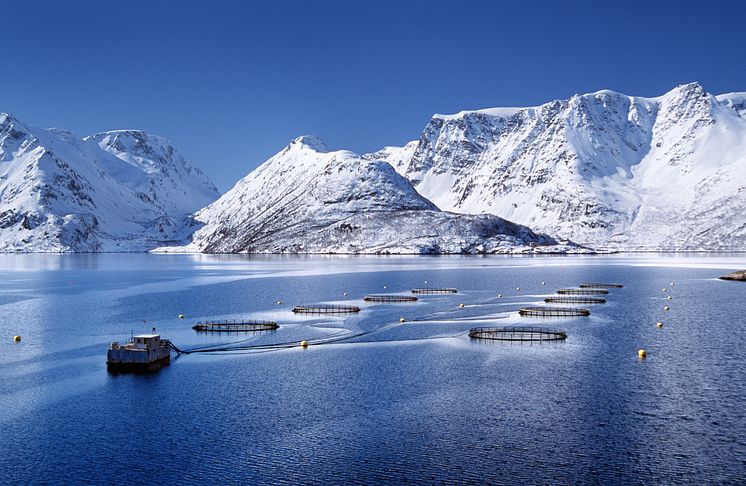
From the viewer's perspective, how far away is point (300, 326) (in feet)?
376

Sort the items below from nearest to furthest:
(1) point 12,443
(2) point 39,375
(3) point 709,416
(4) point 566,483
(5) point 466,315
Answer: (4) point 566,483 → (1) point 12,443 → (3) point 709,416 → (2) point 39,375 → (5) point 466,315

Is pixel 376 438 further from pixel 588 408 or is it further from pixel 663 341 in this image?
pixel 663 341

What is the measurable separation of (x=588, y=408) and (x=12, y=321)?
9805 centimetres

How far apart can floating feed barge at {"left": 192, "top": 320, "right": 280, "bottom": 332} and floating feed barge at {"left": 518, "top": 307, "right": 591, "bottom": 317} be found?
44.1 metres

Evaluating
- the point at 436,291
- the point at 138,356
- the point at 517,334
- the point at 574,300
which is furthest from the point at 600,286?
the point at 138,356

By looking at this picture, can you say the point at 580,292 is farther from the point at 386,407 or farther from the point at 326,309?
the point at 386,407

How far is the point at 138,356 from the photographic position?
271ft

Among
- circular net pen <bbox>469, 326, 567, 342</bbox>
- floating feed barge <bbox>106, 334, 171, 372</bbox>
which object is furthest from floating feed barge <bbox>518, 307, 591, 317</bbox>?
floating feed barge <bbox>106, 334, 171, 372</bbox>

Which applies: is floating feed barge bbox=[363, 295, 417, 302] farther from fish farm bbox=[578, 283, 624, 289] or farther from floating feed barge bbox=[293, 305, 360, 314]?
fish farm bbox=[578, 283, 624, 289]

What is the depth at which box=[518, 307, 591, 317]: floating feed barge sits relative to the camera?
416 ft

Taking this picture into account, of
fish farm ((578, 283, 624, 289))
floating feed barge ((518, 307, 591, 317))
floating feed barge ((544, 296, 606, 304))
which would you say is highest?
fish farm ((578, 283, 624, 289))

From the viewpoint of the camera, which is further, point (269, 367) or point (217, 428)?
point (269, 367)

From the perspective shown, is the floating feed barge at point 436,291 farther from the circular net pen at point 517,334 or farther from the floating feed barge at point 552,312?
the circular net pen at point 517,334

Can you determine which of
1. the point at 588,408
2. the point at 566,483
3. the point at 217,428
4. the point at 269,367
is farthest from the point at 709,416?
the point at 269,367
